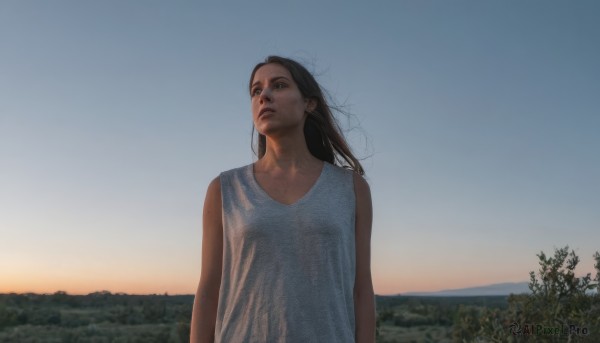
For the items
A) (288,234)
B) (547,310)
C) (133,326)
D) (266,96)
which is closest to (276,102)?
(266,96)

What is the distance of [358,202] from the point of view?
117 inches

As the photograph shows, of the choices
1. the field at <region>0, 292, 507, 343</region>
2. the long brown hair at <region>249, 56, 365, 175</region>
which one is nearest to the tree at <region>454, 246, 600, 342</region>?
the long brown hair at <region>249, 56, 365, 175</region>

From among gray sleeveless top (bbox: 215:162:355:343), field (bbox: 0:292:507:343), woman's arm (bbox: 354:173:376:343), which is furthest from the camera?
field (bbox: 0:292:507:343)

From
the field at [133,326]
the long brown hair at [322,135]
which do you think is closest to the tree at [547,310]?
the long brown hair at [322,135]

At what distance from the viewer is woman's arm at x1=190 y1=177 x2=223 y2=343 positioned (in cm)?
282

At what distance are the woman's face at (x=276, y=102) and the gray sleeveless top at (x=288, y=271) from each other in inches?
11.6

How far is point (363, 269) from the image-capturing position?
290 centimetres

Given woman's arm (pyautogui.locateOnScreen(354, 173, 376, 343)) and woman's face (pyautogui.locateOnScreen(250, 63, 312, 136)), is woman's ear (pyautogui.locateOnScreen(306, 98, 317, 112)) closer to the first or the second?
woman's face (pyautogui.locateOnScreen(250, 63, 312, 136))

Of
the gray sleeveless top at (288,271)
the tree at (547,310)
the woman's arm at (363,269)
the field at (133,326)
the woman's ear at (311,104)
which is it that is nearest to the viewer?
the gray sleeveless top at (288,271)

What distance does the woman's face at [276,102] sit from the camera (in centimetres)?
293

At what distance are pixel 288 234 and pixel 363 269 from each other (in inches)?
16.7

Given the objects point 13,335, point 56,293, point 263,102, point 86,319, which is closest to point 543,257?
point 263,102

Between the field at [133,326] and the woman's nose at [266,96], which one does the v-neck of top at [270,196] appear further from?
the field at [133,326]

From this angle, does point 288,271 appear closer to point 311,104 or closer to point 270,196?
point 270,196
